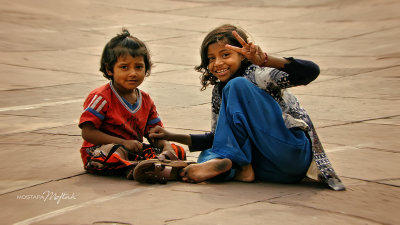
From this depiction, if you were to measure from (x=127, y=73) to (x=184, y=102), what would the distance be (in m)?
2.80

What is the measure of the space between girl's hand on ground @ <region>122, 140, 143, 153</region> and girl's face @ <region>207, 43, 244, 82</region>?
74 centimetres

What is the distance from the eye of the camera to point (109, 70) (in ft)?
16.2

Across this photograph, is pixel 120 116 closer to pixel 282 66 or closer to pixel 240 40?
pixel 240 40

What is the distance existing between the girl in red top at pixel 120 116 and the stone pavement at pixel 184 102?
0.18 m

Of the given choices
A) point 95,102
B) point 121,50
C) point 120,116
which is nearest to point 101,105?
point 95,102

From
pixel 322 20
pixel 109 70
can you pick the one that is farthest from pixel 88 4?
pixel 109 70

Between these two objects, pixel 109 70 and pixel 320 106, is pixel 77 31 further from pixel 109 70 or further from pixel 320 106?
pixel 109 70

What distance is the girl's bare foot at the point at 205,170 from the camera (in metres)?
4.25

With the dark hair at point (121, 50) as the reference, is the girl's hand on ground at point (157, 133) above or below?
below

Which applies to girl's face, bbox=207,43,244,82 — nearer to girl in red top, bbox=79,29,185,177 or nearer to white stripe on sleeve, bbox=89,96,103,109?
girl in red top, bbox=79,29,185,177

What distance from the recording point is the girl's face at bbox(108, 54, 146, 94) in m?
4.81

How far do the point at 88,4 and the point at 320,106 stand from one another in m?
9.79

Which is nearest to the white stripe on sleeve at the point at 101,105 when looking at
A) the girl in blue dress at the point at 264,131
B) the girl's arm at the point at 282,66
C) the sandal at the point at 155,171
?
the sandal at the point at 155,171

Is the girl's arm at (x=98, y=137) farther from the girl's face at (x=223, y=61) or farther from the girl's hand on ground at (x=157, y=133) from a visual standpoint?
the girl's face at (x=223, y=61)
